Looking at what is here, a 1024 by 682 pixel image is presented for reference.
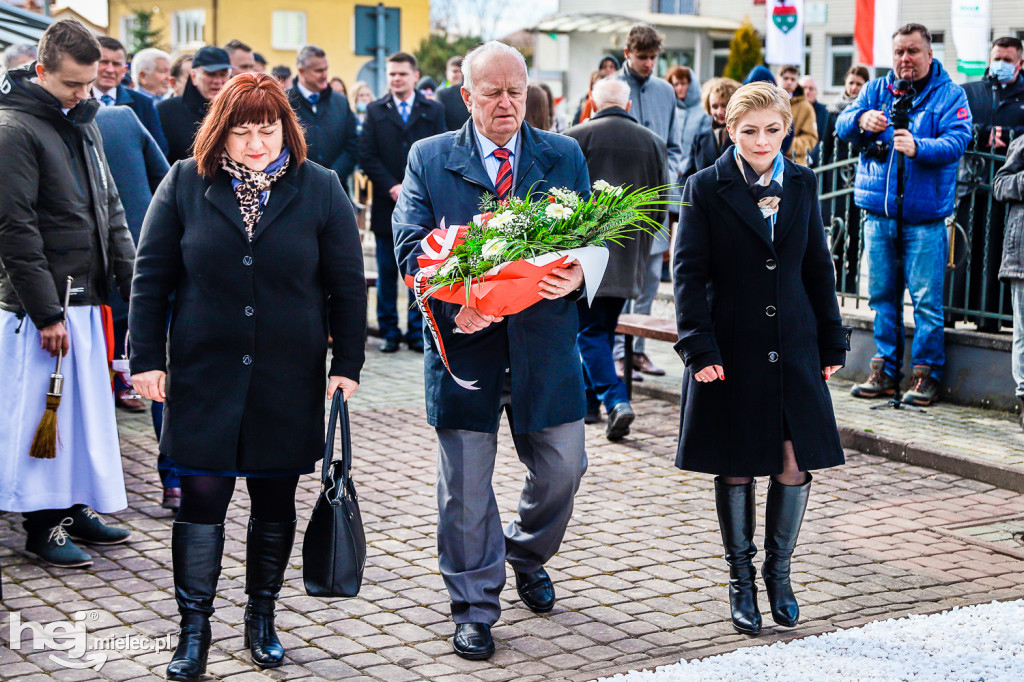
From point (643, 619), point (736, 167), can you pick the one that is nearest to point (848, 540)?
point (643, 619)

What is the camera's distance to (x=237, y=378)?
14.7ft

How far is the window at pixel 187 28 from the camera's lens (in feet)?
162

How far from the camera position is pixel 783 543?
4961 millimetres

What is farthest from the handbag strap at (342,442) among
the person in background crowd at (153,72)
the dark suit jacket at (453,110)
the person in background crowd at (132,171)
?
the person in background crowd at (153,72)

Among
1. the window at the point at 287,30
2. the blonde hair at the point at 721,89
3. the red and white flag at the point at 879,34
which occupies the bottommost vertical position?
the blonde hair at the point at 721,89

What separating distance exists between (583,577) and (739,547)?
0.86 metres

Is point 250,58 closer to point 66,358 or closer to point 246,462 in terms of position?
point 66,358

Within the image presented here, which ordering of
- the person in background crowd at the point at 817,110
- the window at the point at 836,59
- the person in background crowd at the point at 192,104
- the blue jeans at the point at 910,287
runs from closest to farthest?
the blue jeans at the point at 910,287 < the person in background crowd at the point at 192,104 < the person in background crowd at the point at 817,110 < the window at the point at 836,59

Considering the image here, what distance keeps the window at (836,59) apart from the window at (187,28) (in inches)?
914

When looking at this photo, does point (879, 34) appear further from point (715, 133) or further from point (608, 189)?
point (608, 189)

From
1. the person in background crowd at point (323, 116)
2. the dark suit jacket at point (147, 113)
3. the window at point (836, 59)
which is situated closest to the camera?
the dark suit jacket at point (147, 113)

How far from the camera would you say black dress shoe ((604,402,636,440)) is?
8008 mm

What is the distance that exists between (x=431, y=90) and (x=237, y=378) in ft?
34.3

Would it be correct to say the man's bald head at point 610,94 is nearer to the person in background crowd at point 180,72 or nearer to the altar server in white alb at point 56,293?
the altar server in white alb at point 56,293
